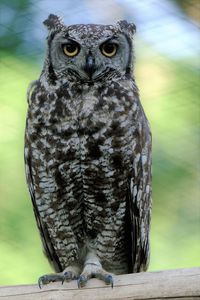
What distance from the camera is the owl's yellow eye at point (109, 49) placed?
230cm

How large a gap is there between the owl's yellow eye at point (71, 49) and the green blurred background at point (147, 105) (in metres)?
0.35

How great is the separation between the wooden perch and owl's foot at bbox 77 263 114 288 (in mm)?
13

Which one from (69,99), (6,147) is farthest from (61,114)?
(6,147)

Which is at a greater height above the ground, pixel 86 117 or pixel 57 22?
pixel 57 22

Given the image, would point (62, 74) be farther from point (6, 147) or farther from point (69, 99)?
point (6, 147)

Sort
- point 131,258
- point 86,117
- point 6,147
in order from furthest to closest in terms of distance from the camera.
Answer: point 6,147 < point 131,258 < point 86,117

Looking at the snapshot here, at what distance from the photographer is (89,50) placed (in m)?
2.27

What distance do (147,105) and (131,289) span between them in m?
0.86

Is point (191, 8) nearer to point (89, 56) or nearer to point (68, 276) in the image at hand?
point (89, 56)

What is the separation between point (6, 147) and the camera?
266 centimetres

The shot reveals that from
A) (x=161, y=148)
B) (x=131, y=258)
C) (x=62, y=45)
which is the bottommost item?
(x=131, y=258)

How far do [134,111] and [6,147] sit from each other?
21.3 inches

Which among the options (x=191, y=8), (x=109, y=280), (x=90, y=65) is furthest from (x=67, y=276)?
(x=191, y=8)

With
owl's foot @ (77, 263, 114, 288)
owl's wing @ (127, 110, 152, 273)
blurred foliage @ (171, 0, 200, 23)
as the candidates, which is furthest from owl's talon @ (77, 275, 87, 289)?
blurred foliage @ (171, 0, 200, 23)
